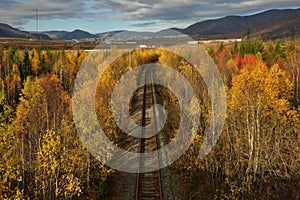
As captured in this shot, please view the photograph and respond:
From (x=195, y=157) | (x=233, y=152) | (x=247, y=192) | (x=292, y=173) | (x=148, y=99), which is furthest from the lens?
(x=148, y=99)

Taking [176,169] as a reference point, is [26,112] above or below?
above

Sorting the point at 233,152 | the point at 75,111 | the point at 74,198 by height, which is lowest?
the point at 74,198

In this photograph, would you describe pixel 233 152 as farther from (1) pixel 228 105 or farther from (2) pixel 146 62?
(2) pixel 146 62

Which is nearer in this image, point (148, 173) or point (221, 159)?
point (221, 159)

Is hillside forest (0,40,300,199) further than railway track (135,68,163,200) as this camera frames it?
No

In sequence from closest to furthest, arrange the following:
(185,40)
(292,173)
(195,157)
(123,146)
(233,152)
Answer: (292,173), (233,152), (195,157), (123,146), (185,40)

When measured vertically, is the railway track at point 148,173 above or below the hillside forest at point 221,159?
below

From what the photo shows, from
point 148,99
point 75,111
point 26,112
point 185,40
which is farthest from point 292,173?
point 185,40

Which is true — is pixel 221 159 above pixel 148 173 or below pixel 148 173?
above

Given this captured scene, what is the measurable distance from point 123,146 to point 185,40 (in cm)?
5488

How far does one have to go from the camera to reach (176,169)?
13562mm

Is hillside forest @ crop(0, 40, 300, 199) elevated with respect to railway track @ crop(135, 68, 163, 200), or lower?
elevated

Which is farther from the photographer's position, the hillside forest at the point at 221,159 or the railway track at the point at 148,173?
the railway track at the point at 148,173

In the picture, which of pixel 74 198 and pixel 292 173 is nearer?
pixel 292 173
